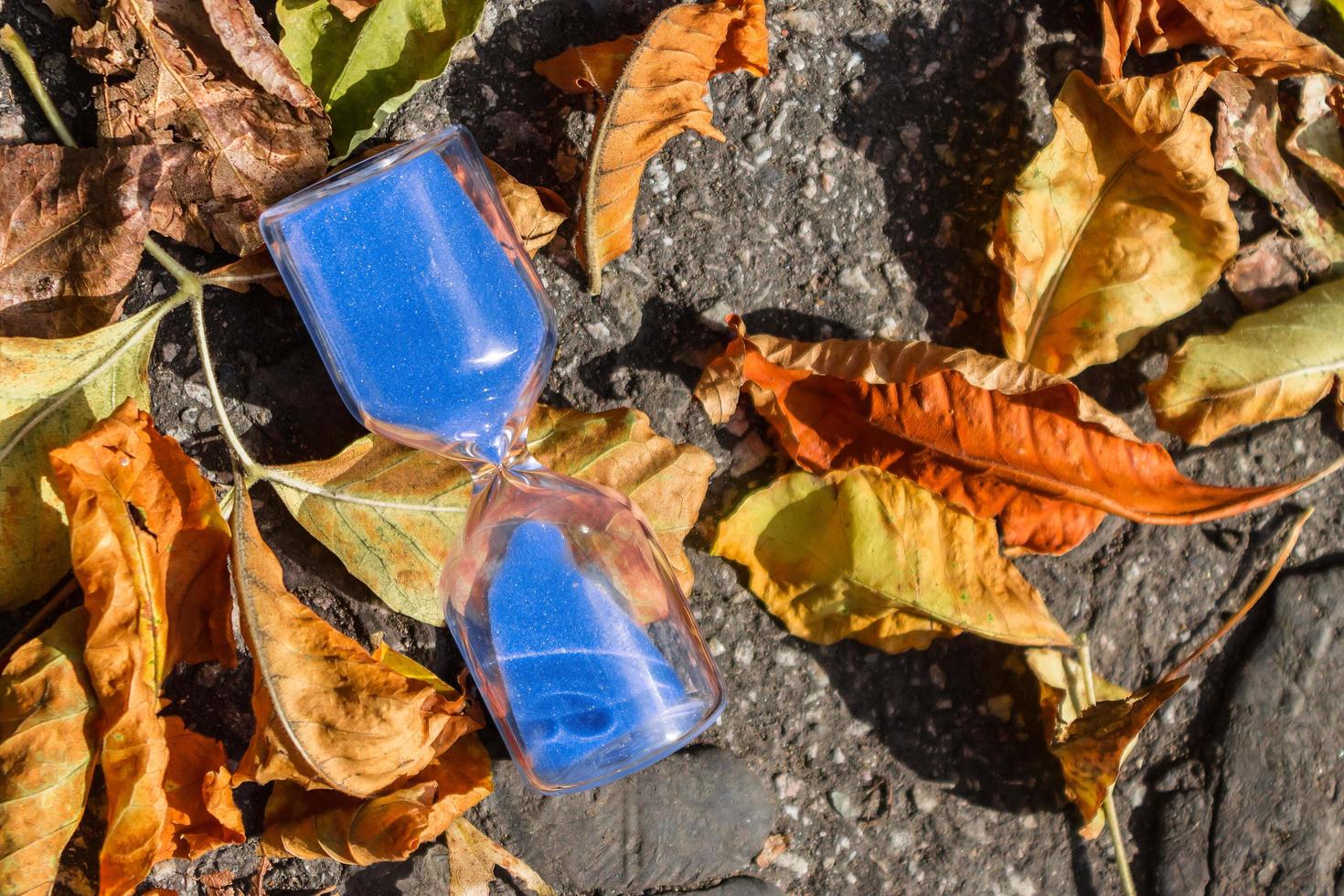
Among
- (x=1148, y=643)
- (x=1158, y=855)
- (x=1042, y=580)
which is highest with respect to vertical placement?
(x=1042, y=580)

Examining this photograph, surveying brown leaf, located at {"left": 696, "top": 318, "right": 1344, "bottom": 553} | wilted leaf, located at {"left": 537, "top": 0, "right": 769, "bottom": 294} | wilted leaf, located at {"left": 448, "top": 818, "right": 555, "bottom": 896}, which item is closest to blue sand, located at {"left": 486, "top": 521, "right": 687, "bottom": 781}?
wilted leaf, located at {"left": 448, "top": 818, "right": 555, "bottom": 896}

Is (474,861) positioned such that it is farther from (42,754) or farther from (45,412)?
(45,412)

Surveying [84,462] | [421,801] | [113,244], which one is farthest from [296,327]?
[421,801]

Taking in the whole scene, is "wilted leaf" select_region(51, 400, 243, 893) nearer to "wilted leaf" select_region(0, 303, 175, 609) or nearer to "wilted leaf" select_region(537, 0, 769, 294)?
"wilted leaf" select_region(0, 303, 175, 609)

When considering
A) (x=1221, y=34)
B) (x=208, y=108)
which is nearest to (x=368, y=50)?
(x=208, y=108)

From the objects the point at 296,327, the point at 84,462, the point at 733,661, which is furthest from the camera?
the point at 733,661

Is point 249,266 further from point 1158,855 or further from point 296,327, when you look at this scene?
point 1158,855
